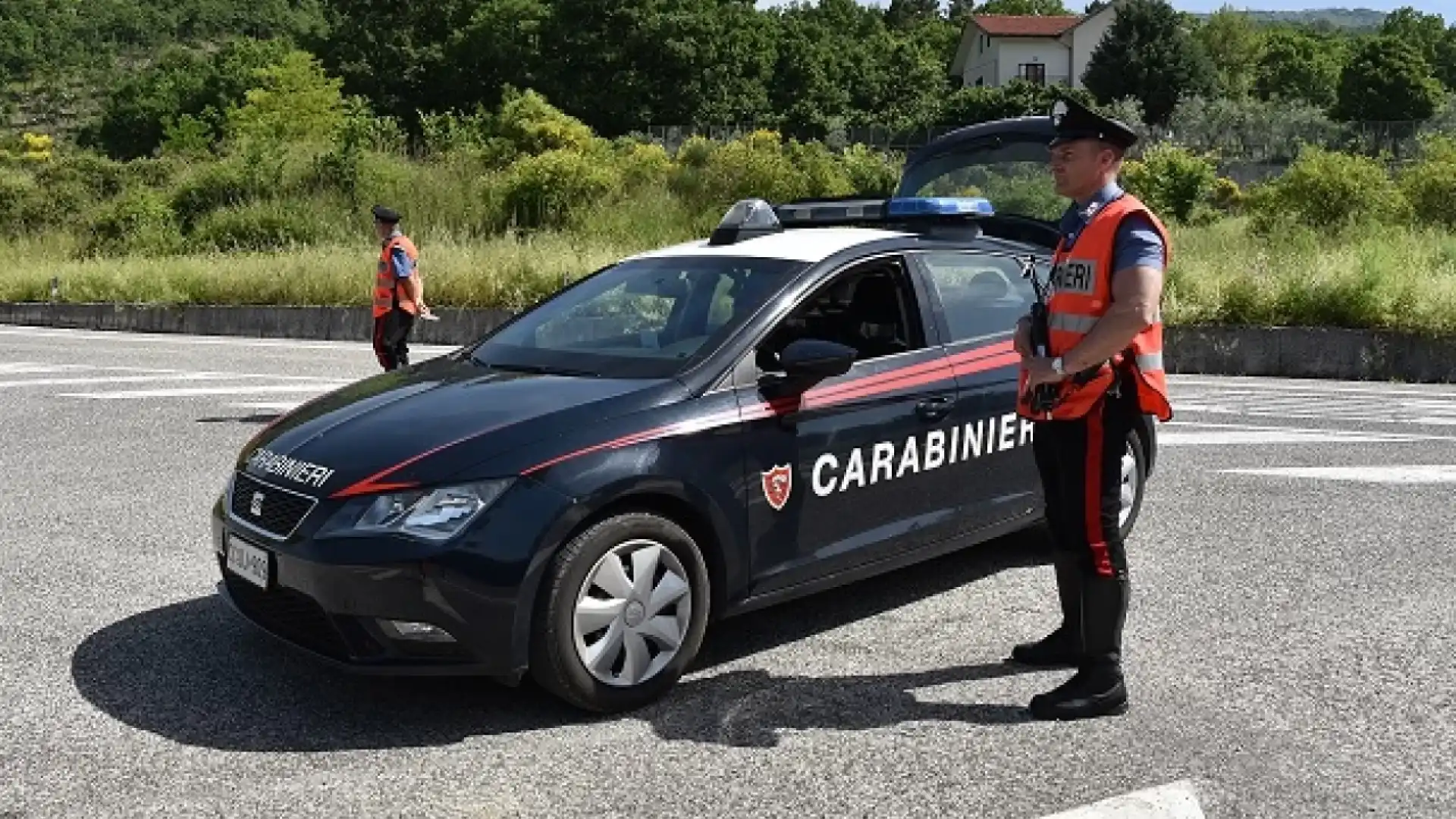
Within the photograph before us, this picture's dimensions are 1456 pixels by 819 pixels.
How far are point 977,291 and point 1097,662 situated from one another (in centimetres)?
187

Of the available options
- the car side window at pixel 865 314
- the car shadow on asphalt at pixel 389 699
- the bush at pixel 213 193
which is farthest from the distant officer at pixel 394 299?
the bush at pixel 213 193

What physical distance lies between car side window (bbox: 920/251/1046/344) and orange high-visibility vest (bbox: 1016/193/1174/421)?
115cm

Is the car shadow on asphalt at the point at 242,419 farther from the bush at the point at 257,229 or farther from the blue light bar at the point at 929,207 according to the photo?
the bush at the point at 257,229

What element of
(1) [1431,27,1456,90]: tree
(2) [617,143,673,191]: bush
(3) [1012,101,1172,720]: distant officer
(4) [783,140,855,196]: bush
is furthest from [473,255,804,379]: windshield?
(1) [1431,27,1456,90]: tree

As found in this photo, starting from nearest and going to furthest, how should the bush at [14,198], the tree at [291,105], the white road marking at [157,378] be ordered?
1. the white road marking at [157,378]
2. the bush at [14,198]
3. the tree at [291,105]

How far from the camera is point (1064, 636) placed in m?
4.81

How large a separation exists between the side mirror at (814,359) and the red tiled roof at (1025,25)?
316 feet

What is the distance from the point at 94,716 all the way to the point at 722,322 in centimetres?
238

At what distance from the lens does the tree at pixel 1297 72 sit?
106m

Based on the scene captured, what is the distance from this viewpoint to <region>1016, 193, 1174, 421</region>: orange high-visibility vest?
165 inches

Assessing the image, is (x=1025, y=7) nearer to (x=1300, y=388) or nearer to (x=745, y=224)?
(x=1300, y=388)

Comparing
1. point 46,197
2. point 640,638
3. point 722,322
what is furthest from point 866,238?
point 46,197

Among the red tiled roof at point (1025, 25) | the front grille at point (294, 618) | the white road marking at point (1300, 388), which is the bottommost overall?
the white road marking at point (1300, 388)

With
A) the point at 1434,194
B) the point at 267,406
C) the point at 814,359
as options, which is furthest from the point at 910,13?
the point at 814,359
